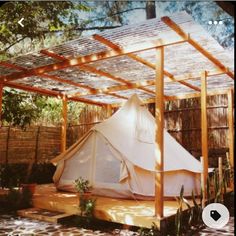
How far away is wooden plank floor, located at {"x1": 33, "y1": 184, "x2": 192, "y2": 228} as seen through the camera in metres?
4.47

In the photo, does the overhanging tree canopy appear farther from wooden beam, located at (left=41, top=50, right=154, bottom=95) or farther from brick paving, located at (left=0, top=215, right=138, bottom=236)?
brick paving, located at (left=0, top=215, right=138, bottom=236)

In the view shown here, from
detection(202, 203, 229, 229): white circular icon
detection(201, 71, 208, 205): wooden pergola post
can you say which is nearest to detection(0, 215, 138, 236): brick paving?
detection(202, 203, 229, 229): white circular icon

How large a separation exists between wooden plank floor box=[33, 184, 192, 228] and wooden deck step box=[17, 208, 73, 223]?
0.10 meters

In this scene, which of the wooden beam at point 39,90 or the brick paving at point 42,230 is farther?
the wooden beam at point 39,90

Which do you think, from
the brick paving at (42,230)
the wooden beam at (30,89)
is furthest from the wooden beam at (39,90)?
the brick paving at (42,230)

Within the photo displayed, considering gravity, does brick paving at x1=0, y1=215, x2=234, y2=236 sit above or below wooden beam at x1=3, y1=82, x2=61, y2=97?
below

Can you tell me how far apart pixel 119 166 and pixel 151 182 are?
66 cm

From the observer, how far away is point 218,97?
8.81m

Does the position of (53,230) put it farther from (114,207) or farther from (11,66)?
(11,66)

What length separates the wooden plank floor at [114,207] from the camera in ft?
14.7

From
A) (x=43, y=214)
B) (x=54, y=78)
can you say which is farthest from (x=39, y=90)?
(x=43, y=214)

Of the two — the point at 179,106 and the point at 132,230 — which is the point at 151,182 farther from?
the point at 179,106

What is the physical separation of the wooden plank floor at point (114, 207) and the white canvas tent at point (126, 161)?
0.95ft

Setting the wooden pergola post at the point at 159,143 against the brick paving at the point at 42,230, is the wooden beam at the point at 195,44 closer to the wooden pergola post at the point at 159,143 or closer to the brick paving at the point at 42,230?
the wooden pergola post at the point at 159,143
